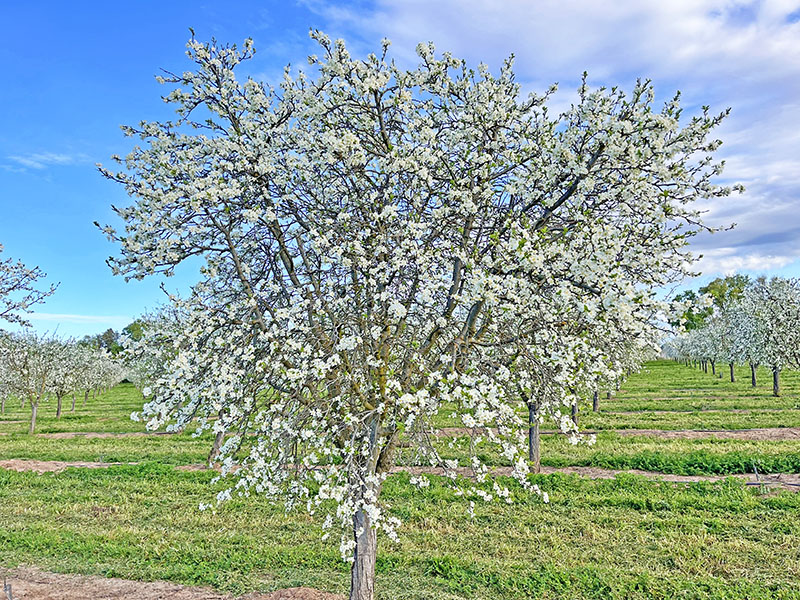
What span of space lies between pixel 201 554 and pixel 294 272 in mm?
7107

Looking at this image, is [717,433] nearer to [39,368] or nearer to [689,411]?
[689,411]

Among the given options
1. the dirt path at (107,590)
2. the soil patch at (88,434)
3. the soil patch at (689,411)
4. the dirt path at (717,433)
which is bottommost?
the soil patch at (88,434)

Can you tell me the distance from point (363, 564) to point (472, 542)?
4964 millimetres

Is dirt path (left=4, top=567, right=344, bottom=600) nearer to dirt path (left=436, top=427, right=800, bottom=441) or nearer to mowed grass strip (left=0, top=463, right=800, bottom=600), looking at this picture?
mowed grass strip (left=0, top=463, right=800, bottom=600)

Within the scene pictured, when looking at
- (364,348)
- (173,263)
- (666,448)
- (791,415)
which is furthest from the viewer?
(791,415)

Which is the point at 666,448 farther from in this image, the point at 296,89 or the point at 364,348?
the point at 296,89

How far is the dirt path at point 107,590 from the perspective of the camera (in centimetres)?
904

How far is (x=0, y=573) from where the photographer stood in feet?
34.3

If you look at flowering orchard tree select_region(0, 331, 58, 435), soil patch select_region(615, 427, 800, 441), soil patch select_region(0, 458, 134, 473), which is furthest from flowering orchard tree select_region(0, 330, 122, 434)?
soil patch select_region(615, 427, 800, 441)

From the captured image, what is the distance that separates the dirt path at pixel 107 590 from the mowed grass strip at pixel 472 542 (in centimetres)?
32

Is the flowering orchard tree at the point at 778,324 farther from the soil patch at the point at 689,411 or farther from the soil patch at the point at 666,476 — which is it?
the soil patch at the point at 666,476

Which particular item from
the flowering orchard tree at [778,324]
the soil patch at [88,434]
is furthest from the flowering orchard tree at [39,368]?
the flowering orchard tree at [778,324]

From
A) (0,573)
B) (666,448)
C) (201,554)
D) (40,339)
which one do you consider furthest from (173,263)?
(40,339)

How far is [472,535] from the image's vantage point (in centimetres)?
1202
